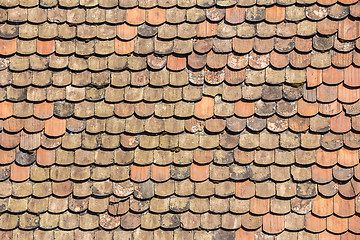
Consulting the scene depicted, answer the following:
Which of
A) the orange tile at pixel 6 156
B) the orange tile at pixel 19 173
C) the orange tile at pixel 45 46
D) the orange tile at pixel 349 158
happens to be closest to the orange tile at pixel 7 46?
the orange tile at pixel 45 46

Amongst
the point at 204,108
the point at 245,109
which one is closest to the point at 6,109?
the point at 204,108

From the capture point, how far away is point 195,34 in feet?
15.8

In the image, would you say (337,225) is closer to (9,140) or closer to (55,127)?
(55,127)

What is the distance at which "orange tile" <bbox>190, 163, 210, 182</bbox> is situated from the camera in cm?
466

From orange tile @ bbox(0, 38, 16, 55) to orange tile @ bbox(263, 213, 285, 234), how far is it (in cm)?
255

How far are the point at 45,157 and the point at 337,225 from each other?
245 centimetres

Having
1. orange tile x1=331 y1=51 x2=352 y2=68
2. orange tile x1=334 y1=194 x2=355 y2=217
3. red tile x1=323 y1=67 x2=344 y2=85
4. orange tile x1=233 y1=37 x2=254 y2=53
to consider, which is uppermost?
orange tile x1=233 y1=37 x2=254 y2=53

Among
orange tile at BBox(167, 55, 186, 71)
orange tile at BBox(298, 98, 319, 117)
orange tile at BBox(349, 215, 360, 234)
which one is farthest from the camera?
orange tile at BBox(167, 55, 186, 71)

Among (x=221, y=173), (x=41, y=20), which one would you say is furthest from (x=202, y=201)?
(x=41, y=20)

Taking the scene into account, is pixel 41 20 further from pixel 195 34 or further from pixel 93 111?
pixel 195 34

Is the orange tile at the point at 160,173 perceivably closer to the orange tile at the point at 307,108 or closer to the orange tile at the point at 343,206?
the orange tile at the point at 307,108

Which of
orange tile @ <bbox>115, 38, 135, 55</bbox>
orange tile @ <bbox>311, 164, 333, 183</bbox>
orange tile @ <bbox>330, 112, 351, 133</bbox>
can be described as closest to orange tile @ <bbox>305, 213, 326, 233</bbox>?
orange tile @ <bbox>311, 164, 333, 183</bbox>

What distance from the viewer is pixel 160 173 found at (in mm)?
4672

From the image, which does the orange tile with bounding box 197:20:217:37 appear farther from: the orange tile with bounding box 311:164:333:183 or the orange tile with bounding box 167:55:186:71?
the orange tile with bounding box 311:164:333:183
